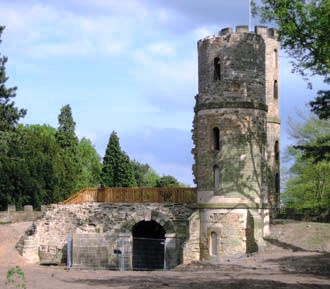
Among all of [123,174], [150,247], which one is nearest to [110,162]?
[123,174]

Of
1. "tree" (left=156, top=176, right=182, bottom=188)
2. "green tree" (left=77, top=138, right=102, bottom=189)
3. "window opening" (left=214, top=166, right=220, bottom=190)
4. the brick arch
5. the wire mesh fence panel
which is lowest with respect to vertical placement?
the wire mesh fence panel

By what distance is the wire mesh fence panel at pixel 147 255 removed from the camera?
32906mm

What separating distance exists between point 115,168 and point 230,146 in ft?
106

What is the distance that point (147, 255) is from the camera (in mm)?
33500

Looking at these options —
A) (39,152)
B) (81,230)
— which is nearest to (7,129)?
(39,152)

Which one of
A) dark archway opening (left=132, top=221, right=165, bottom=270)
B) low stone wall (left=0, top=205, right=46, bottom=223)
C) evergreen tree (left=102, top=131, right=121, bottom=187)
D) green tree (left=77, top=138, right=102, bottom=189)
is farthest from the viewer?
green tree (left=77, top=138, right=102, bottom=189)

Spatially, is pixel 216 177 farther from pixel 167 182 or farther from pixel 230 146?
pixel 167 182

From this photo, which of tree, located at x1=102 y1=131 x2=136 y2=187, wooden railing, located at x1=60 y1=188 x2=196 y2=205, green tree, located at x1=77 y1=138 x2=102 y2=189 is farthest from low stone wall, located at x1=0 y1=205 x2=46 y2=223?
green tree, located at x1=77 y1=138 x2=102 y2=189

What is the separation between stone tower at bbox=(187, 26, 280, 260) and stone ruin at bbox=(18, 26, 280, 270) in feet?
0.16

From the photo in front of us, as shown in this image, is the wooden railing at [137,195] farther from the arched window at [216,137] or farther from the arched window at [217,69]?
the arched window at [217,69]

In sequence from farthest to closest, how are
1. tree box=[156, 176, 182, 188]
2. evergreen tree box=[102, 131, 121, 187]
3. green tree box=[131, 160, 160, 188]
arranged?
green tree box=[131, 160, 160, 188] → tree box=[156, 176, 182, 188] → evergreen tree box=[102, 131, 121, 187]

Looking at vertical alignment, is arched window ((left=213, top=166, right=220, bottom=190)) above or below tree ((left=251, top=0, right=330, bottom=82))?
below

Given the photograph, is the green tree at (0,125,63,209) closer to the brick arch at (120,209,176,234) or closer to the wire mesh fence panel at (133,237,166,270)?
the wire mesh fence panel at (133,237,166,270)

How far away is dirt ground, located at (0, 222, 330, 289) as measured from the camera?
1984 centimetres
